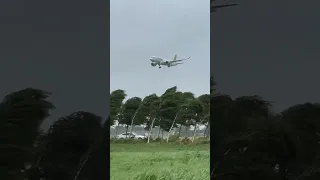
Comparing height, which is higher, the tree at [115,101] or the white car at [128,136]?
the tree at [115,101]

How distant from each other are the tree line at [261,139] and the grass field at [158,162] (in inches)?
22.2

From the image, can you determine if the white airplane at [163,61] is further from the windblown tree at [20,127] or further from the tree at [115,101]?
the windblown tree at [20,127]

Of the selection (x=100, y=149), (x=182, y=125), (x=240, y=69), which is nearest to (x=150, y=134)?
(x=182, y=125)

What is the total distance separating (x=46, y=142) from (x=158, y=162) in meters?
1.14

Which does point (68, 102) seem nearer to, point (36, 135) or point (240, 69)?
point (36, 135)

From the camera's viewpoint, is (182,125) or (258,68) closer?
(258,68)

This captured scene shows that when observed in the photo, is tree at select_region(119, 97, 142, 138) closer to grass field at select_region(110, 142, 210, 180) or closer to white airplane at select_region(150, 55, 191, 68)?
grass field at select_region(110, 142, 210, 180)

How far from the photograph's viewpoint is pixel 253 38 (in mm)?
3029

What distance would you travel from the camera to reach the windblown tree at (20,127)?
9.36 feet

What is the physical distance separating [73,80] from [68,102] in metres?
0.16

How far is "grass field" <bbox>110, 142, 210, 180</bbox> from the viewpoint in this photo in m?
3.56

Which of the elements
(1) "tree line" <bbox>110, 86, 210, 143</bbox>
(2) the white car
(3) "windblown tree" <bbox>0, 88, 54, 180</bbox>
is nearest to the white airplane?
(1) "tree line" <bbox>110, 86, 210, 143</bbox>

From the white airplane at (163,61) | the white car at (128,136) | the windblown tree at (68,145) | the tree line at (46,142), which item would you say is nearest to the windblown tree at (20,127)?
the tree line at (46,142)

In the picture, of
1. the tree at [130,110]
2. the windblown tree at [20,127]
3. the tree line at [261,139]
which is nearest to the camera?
the windblown tree at [20,127]
